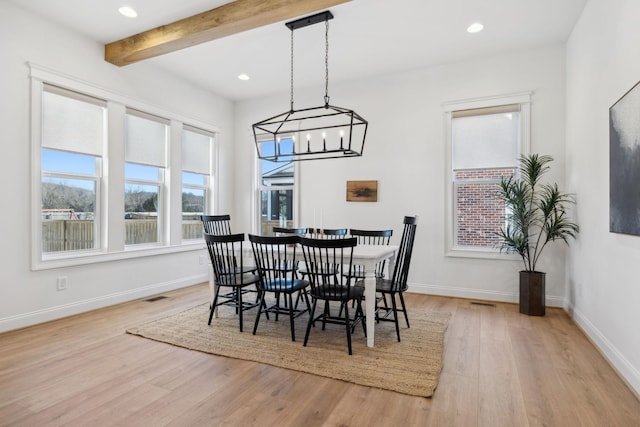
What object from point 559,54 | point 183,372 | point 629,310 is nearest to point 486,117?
point 559,54

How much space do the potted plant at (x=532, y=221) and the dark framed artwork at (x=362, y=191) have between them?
1678 mm

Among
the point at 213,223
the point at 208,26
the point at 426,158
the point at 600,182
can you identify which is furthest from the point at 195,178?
the point at 600,182

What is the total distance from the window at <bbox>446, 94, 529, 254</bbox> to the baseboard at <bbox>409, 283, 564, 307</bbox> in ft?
1.76

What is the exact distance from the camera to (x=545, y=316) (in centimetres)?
378

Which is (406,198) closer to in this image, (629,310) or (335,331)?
(335,331)

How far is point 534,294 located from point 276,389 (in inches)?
123

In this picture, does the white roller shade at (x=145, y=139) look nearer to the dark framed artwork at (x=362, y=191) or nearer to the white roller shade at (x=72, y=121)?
the white roller shade at (x=72, y=121)

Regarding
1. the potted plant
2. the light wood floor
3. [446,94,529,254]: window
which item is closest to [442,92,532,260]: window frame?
[446,94,529,254]: window

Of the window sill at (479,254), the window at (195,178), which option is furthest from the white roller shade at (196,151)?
the window sill at (479,254)

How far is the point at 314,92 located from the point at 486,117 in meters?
2.63

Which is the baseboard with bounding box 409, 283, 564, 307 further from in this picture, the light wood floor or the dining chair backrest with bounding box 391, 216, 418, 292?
the dining chair backrest with bounding box 391, 216, 418, 292

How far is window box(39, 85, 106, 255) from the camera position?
12.0ft

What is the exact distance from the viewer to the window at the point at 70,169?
3.64 meters

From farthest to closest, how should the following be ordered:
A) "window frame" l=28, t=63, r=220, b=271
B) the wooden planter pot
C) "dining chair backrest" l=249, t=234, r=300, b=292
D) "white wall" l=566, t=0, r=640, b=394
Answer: the wooden planter pot, "window frame" l=28, t=63, r=220, b=271, "dining chair backrest" l=249, t=234, r=300, b=292, "white wall" l=566, t=0, r=640, b=394
